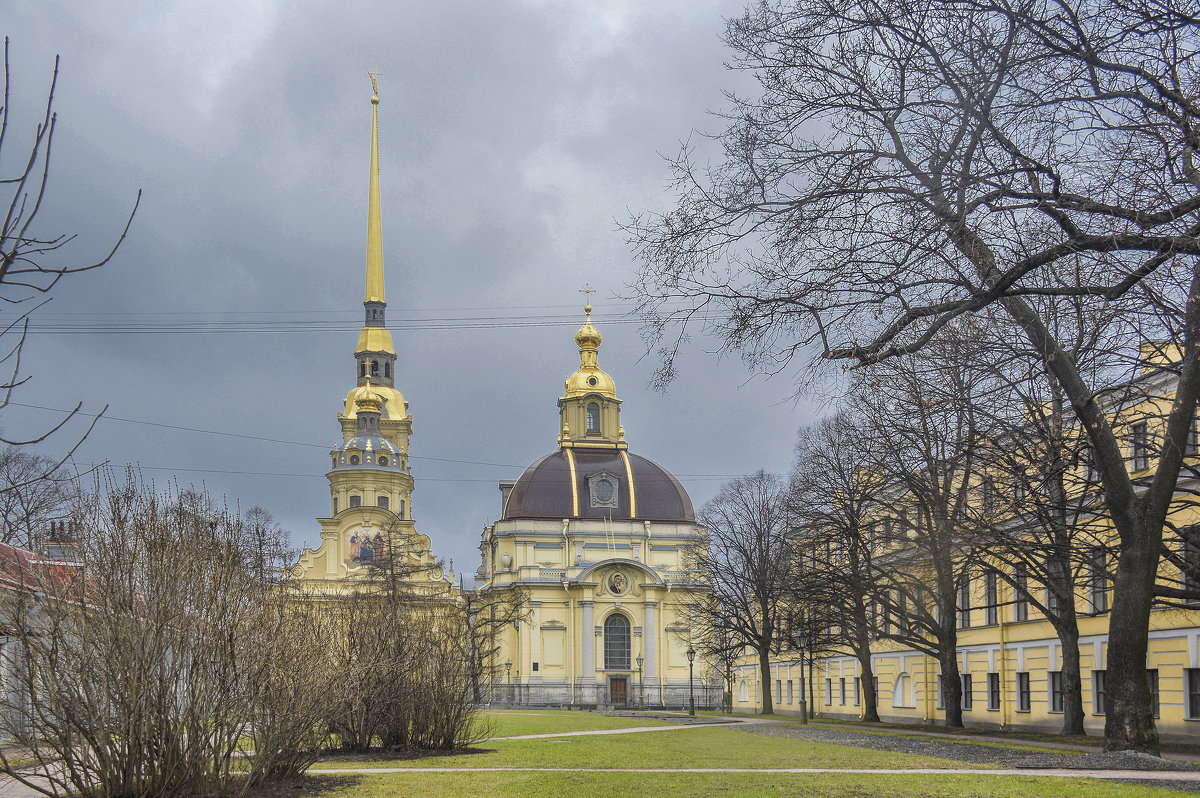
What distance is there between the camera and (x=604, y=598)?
8006cm

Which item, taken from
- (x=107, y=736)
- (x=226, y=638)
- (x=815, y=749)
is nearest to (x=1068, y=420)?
(x=815, y=749)

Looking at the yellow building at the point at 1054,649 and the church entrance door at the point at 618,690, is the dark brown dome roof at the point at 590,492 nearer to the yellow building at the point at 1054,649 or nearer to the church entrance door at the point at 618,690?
the church entrance door at the point at 618,690

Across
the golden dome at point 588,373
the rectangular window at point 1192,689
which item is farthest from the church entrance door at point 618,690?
the rectangular window at point 1192,689

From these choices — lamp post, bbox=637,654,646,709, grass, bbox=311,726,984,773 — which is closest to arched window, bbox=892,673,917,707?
grass, bbox=311,726,984,773

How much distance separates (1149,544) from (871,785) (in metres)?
5.36

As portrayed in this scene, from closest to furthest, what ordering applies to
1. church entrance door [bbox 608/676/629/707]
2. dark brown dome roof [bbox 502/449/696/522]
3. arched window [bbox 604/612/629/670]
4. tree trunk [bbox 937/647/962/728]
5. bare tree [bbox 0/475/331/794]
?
bare tree [bbox 0/475/331/794] < tree trunk [bbox 937/647/962/728] < church entrance door [bbox 608/676/629/707] < arched window [bbox 604/612/629/670] < dark brown dome roof [bbox 502/449/696/522]

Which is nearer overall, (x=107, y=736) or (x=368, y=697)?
(x=107, y=736)

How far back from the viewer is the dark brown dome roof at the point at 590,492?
82438mm

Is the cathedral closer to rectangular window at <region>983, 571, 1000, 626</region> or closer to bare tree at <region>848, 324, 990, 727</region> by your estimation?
rectangular window at <region>983, 571, 1000, 626</region>

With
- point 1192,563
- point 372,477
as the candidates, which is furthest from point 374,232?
point 1192,563

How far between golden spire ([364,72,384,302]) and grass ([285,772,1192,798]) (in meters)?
101

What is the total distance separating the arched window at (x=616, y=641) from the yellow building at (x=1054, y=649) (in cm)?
2342

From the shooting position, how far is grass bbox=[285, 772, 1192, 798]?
540 inches

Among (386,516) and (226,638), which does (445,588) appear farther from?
(226,638)
